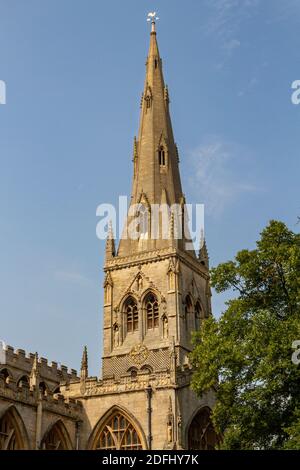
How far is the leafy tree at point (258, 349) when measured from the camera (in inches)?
1072

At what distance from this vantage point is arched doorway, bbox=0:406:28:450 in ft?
122

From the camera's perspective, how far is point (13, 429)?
37.5 m

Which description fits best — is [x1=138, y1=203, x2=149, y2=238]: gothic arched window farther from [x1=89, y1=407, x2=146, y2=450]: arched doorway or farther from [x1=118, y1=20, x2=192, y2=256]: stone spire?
[x1=89, y1=407, x2=146, y2=450]: arched doorway

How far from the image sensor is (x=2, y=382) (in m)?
36.9

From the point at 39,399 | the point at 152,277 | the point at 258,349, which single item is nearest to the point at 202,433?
the point at 39,399

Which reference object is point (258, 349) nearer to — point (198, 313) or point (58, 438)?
point (58, 438)

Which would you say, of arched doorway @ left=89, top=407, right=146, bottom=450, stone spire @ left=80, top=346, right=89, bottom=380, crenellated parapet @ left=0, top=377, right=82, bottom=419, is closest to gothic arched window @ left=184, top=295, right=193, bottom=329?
stone spire @ left=80, top=346, right=89, bottom=380

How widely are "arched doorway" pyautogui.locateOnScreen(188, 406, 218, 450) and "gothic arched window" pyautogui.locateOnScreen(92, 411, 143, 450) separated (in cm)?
301

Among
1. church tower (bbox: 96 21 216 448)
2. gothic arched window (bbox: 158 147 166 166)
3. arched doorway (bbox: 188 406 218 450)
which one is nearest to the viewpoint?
arched doorway (bbox: 188 406 218 450)

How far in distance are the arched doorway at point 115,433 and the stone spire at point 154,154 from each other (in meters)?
15.7

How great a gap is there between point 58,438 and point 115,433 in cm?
312

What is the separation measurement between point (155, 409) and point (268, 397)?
46.8ft
